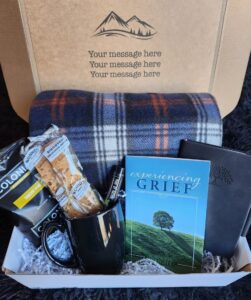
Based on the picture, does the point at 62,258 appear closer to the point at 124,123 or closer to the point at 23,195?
the point at 23,195

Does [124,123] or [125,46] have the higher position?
[125,46]

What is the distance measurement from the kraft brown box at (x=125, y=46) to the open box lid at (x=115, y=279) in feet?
1.19

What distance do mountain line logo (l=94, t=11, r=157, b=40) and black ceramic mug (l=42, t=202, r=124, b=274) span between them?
14.7 inches

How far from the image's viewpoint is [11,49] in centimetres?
70

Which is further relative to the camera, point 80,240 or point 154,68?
point 154,68

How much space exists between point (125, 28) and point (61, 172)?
1.13 feet

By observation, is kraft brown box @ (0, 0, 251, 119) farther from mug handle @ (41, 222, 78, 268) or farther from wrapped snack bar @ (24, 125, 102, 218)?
mug handle @ (41, 222, 78, 268)

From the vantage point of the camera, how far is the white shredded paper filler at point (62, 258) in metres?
0.67

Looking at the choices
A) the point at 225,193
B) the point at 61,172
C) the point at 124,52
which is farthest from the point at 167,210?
the point at 124,52

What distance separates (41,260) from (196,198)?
37 centimetres

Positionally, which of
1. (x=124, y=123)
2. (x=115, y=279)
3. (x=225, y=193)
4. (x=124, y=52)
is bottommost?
(x=115, y=279)

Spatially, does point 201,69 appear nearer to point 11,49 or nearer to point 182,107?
point 182,107

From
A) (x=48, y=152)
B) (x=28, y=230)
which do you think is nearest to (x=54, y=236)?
(x=28, y=230)

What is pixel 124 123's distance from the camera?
2.24ft
